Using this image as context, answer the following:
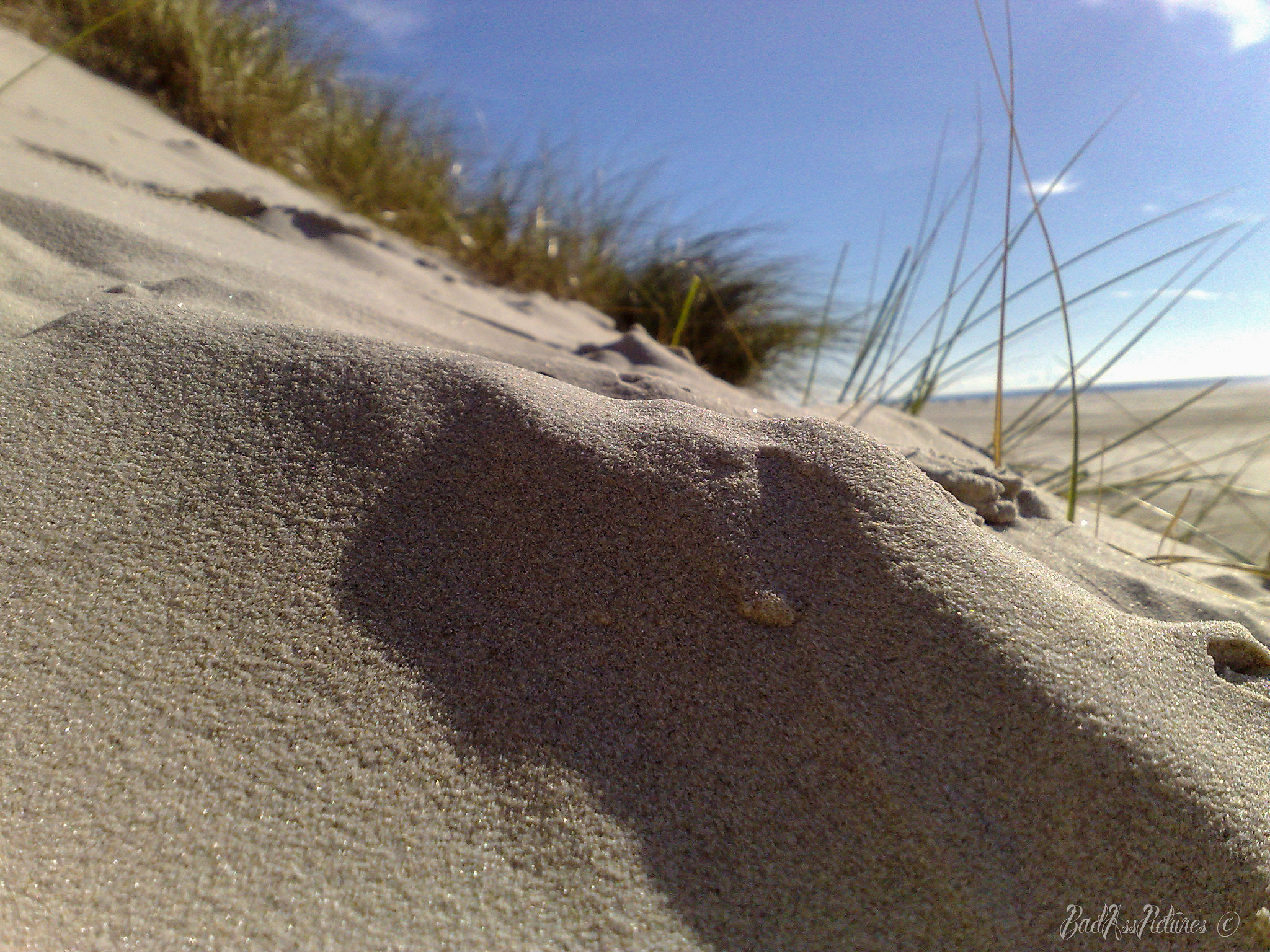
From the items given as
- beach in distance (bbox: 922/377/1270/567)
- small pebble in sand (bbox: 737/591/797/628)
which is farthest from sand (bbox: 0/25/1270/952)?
beach in distance (bbox: 922/377/1270/567)

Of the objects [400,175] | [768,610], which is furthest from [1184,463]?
[400,175]

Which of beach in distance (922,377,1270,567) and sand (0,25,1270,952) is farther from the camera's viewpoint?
beach in distance (922,377,1270,567)

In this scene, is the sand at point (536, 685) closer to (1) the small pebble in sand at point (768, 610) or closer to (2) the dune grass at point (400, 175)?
(1) the small pebble in sand at point (768, 610)

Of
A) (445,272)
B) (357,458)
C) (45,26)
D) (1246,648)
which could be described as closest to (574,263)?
(445,272)

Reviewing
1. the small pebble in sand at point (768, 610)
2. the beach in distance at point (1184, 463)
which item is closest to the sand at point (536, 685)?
the small pebble in sand at point (768, 610)

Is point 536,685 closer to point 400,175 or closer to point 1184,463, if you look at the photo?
point 1184,463

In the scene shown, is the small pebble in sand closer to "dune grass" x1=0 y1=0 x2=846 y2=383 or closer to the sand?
the sand

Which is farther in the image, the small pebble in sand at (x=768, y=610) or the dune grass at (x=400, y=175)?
the dune grass at (x=400, y=175)

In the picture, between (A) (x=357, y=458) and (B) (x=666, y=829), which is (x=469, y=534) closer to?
(A) (x=357, y=458)
